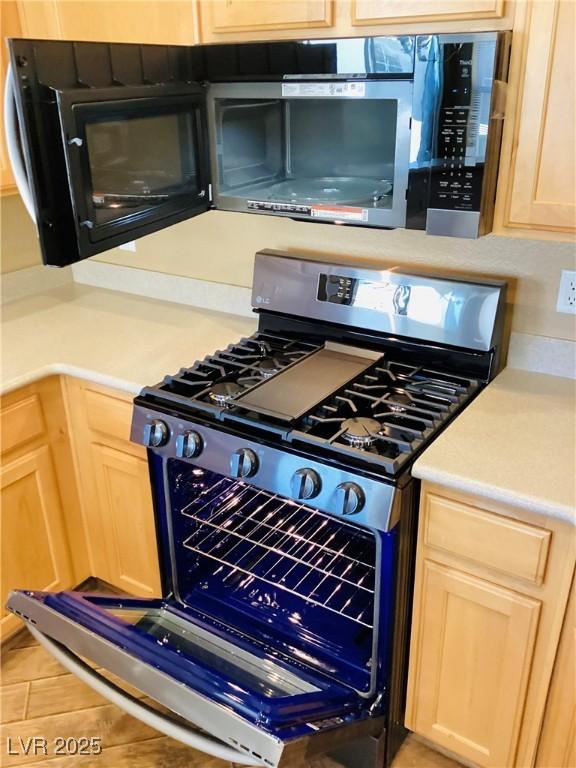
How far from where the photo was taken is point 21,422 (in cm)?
185

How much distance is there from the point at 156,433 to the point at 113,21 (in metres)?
1.09

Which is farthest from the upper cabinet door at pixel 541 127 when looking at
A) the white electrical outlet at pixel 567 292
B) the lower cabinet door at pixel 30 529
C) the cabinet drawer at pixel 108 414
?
the lower cabinet door at pixel 30 529

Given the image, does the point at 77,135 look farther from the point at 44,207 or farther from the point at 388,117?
the point at 388,117

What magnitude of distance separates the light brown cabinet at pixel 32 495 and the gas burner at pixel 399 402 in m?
0.96

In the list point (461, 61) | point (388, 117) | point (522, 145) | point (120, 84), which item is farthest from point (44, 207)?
point (522, 145)

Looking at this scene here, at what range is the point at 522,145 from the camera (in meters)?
1.36

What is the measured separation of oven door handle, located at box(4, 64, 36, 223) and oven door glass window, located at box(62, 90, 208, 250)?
90 mm

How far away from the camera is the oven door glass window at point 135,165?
1.42 meters

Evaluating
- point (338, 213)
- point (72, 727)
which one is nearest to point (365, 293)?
point (338, 213)

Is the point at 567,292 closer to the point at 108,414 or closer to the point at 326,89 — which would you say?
the point at 326,89

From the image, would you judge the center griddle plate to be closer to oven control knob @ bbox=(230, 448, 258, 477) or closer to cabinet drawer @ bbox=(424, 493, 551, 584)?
oven control knob @ bbox=(230, 448, 258, 477)

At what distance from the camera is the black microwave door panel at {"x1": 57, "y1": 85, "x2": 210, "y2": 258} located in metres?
1.39

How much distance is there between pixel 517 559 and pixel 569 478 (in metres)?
0.19

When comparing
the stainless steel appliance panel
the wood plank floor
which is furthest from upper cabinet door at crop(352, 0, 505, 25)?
the wood plank floor
